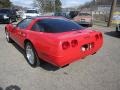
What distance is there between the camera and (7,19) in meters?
18.5

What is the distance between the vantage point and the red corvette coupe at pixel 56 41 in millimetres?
4219

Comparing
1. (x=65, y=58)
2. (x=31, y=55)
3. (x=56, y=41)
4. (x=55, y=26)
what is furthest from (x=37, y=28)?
(x=65, y=58)

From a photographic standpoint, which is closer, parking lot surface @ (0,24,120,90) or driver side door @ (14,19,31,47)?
parking lot surface @ (0,24,120,90)

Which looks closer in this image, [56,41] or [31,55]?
[56,41]

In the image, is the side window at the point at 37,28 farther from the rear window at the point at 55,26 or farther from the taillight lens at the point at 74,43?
the taillight lens at the point at 74,43

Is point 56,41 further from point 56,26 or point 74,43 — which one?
point 56,26

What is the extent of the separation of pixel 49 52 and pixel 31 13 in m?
21.8

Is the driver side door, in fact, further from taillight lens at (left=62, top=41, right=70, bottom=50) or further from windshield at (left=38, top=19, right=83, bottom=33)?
taillight lens at (left=62, top=41, right=70, bottom=50)

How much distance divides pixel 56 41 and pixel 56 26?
1037mm

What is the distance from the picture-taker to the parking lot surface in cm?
421

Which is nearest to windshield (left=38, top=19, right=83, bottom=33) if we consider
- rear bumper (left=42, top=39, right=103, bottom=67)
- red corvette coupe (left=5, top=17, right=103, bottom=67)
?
red corvette coupe (left=5, top=17, right=103, bottom=67)

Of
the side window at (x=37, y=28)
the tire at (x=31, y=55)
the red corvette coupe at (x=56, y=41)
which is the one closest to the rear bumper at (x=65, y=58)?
the red corvette coupe at (x=56, y=41)

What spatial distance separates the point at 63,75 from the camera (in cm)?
477

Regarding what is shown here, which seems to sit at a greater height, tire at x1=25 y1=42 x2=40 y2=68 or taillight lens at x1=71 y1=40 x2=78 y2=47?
taillight lens at x1=71 y1=40 x2=78 y2=47
